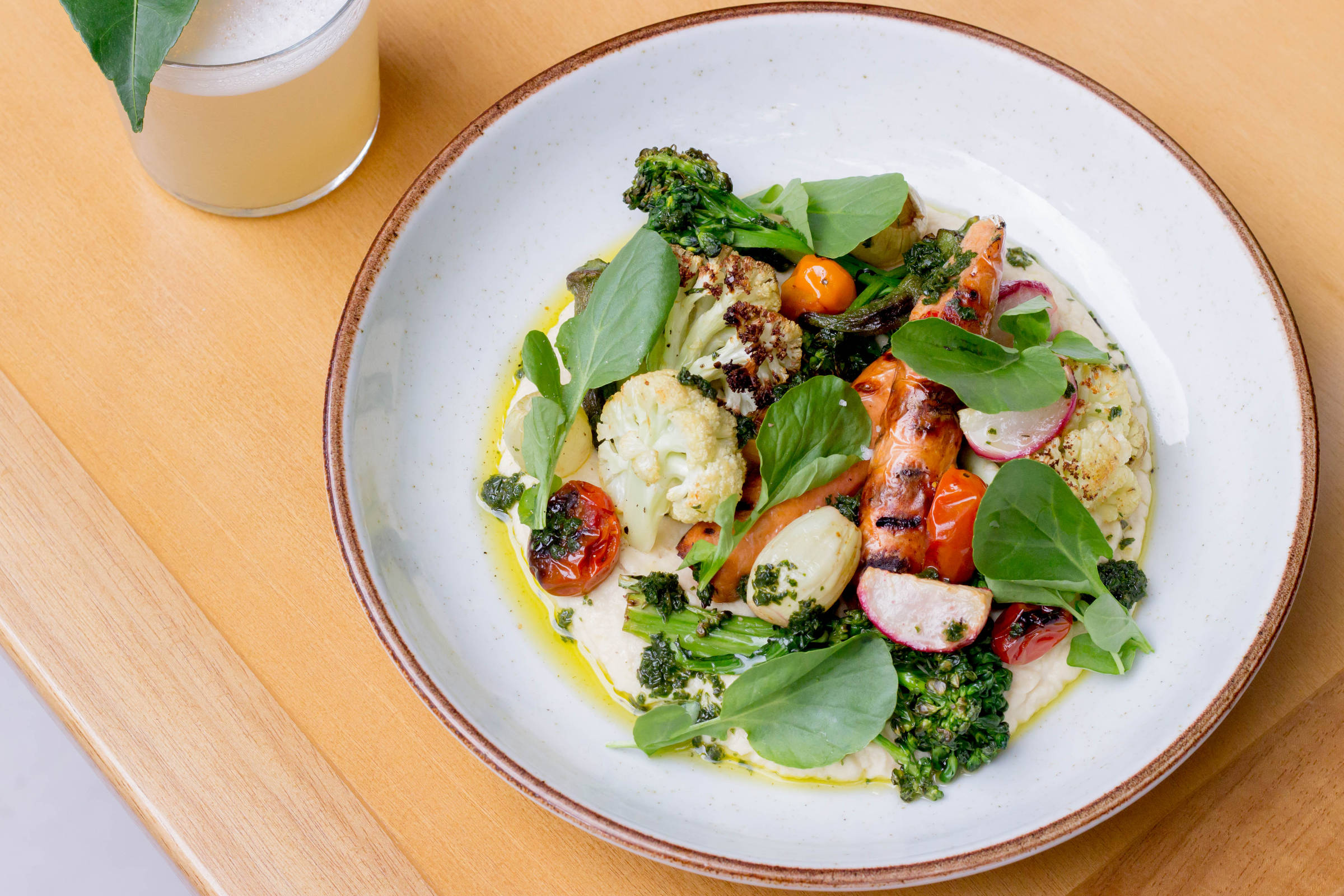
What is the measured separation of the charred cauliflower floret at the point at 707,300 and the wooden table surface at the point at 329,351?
34.1 inches

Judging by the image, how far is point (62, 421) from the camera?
2367mm

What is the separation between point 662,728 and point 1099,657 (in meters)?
0.92

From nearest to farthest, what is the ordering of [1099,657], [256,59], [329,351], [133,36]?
[133,36], [256,59], [1099,657], [329,351]

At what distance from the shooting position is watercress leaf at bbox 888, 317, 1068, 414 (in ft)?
6.37

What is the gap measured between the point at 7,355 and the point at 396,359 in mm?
966

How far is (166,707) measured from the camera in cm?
219

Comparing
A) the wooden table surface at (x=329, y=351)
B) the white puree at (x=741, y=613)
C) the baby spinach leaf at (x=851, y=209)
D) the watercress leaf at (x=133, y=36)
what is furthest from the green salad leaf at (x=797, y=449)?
the watercress leaf at (x=133, y=36)

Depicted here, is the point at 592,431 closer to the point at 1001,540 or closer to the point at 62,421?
the point at 1001,540

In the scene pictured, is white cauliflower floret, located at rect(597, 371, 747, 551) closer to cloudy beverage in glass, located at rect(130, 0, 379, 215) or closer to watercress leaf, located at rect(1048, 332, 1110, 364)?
watercress leaf, located at rect(1048, 332, 1110, 364)

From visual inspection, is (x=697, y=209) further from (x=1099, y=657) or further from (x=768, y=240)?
(x=1099, y=657)

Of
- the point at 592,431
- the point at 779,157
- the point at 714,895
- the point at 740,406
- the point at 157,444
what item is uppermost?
the point at 779,157

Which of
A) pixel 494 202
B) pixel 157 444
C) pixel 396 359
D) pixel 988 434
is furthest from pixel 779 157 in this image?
pixel 157 444

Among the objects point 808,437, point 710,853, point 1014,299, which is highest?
point 1014,299

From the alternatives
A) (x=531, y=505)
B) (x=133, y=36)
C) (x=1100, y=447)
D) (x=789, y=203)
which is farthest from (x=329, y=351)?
(x=1100, y=447)
